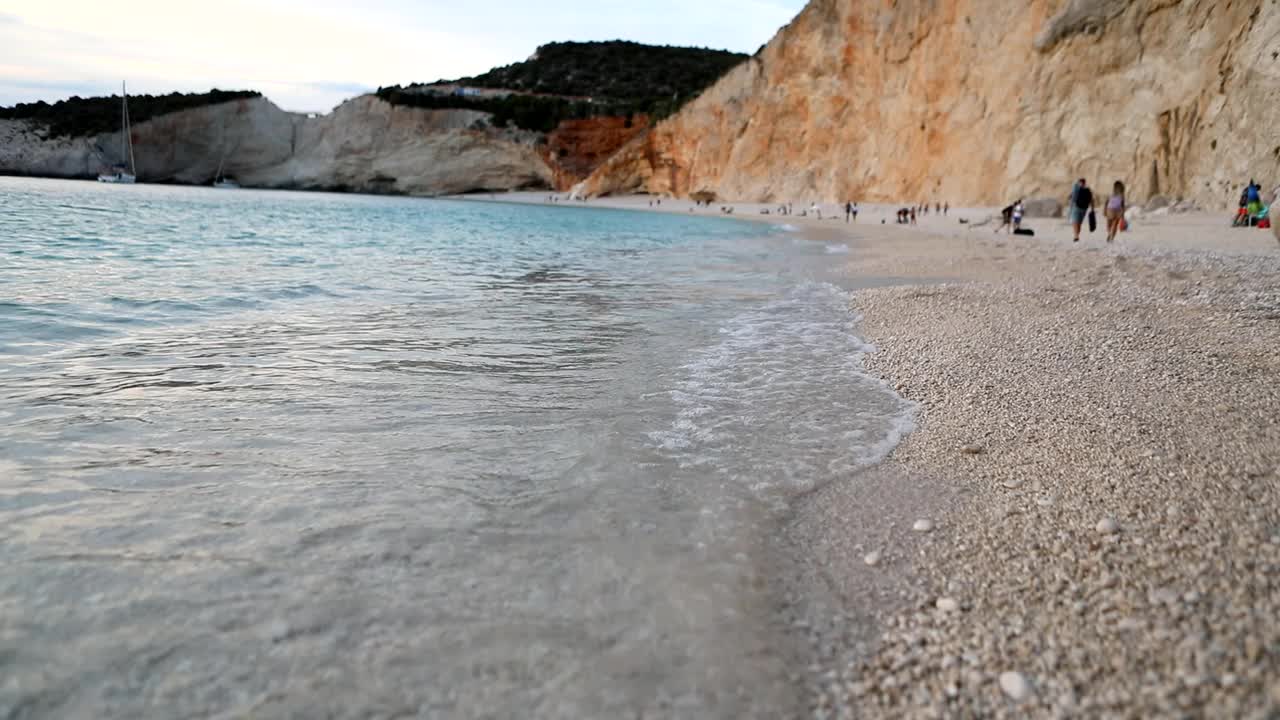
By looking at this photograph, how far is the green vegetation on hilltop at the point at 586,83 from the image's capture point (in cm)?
6581

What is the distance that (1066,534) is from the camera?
7.79 feet

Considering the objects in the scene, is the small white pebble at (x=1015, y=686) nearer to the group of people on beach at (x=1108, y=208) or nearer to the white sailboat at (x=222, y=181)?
the group of people on beach at (x=1108, y=208)

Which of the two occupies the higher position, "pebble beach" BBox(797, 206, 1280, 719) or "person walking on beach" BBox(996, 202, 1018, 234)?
"person walking on beach" BBox(996, 202, 1018, 234)

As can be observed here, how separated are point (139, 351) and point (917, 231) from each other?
76.7ft

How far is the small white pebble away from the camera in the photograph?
5.35ft

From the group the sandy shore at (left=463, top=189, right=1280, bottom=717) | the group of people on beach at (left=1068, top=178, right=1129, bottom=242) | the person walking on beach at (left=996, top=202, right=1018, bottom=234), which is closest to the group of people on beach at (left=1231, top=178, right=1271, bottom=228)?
the group of people on beach at (left=1068, top=178, right=1129, bottom=242)

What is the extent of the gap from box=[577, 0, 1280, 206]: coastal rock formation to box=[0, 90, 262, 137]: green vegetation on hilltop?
48.2m

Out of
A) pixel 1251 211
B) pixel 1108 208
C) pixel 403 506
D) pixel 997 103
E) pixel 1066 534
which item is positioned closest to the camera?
pixel 1066 534

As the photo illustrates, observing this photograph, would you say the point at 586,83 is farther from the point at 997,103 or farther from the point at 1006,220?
the point at 1006,220

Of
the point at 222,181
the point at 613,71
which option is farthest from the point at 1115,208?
the point at 613,71

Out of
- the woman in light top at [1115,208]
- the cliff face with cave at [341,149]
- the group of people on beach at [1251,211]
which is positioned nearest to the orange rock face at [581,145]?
the cliff face with cave at [341,149]

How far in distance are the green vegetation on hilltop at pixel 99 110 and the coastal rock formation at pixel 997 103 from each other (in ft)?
158

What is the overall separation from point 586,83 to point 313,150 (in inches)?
1361

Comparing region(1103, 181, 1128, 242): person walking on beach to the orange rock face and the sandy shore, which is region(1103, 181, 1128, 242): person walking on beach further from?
the orange rock face
